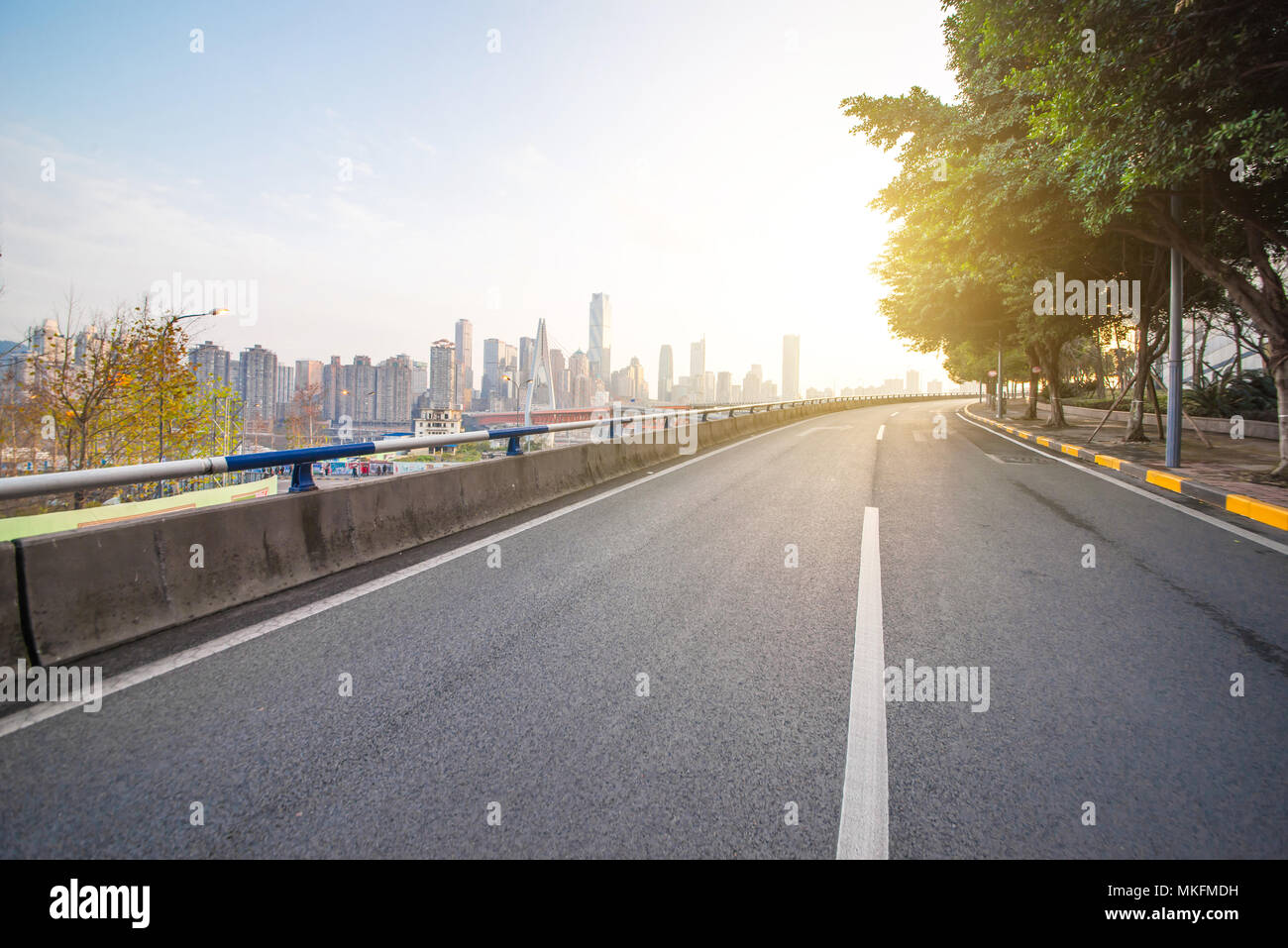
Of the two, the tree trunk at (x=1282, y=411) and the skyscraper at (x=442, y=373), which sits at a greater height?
the skyscraper at (x=442, y=373)

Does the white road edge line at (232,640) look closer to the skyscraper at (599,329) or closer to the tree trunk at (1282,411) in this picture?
the tree trunk at (1282,411)

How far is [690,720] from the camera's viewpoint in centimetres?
291

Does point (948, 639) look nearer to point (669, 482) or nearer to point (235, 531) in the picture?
point (235, 531)

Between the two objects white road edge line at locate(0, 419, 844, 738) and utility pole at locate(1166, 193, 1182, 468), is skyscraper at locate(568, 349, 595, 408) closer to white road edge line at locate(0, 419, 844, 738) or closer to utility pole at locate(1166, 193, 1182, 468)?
utility pole at locate(1166, 193, 1182, 468)

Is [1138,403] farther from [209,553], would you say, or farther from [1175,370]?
[209,553]

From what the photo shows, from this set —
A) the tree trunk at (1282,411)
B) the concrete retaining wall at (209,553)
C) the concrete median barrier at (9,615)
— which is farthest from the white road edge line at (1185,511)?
the concrete median barrier at (9,615)

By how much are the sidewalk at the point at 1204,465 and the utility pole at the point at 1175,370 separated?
14.9 inches

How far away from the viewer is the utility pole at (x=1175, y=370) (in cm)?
1175

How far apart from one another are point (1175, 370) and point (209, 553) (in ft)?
50.9

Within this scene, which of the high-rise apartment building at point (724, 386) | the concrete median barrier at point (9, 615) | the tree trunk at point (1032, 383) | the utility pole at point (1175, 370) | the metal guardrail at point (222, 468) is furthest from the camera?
the high-rise apartment building at point (724, 386)

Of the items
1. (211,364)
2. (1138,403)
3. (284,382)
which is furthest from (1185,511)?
(284,382)

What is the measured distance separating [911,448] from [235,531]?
15.9 m

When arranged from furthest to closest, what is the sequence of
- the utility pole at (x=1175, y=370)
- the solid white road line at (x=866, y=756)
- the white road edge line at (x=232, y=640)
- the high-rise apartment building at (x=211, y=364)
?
the high-rise apartment building at (x=211, y=364)
the utility pole at (x=1175, y=370)
the white road edge line at (x=232, y=640)
the solid white road line at (x=866, y=756)
